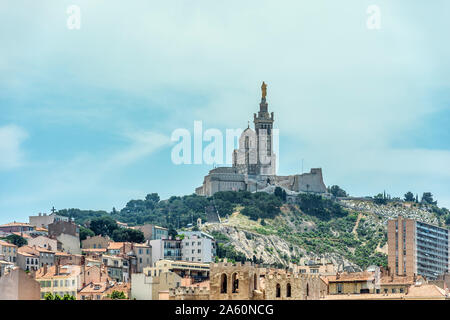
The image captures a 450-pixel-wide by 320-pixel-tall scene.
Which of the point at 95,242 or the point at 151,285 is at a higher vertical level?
the point at 95,242

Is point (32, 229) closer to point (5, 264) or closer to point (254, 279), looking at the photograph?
point (5, 264)

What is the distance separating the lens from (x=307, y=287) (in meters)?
72.3

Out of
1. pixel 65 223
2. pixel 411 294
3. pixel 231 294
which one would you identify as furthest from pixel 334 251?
pixel 231 294

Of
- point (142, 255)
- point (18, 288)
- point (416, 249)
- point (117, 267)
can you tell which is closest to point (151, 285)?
point (18, 288)

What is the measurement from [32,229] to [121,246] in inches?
648

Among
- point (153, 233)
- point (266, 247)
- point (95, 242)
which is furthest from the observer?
point (266, 247)

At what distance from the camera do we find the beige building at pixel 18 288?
68.9 meters

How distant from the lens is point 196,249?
13300 cm

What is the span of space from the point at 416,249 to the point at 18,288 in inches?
3052

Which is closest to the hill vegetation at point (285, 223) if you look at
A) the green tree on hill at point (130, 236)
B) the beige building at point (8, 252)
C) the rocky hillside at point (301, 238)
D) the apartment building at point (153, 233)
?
the rocky hillside at point (301, 238)

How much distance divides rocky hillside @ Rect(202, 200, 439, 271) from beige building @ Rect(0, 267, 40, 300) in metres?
77.9

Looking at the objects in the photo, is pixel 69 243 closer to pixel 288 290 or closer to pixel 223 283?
pixel 288 290

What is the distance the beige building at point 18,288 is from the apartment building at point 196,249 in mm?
56554

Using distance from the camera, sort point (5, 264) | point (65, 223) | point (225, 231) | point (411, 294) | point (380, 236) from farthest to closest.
Result: point (380, 236)
point (225, 231)
point (65, 223)
point (5, 264)
point (411, 294)
